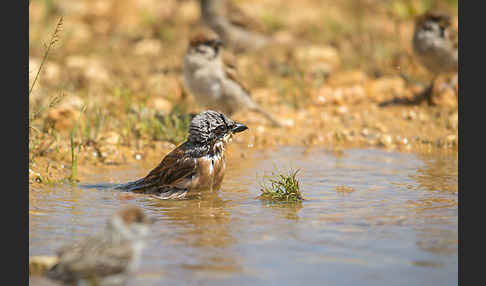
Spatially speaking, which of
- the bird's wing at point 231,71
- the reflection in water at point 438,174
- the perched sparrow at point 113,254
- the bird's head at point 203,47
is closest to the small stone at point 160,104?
the bird's head at point 203,47

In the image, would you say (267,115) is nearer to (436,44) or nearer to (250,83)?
(250,83)

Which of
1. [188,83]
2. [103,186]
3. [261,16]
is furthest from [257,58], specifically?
[103,186]

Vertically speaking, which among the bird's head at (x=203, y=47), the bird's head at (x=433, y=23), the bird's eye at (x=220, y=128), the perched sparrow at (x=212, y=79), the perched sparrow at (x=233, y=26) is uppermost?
the perched sparrow at (x=233, y=26)

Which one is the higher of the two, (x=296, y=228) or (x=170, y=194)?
(x=170, y=194)

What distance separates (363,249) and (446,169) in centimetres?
311

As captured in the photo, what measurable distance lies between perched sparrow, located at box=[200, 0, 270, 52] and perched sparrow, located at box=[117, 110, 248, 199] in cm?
748

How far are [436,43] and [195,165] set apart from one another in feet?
18.1

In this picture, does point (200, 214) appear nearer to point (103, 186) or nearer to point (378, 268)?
point (103, 186)

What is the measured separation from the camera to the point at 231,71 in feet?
32.1

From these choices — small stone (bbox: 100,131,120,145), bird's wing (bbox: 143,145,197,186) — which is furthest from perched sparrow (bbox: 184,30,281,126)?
bird's wing (bbox: 143,145,197,186)

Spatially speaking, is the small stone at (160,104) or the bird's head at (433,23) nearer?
the small stone at (160,104)

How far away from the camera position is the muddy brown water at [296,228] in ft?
12.6

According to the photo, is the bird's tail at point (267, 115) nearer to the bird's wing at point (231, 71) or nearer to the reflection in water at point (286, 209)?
the bird's wing at point (231, 71)

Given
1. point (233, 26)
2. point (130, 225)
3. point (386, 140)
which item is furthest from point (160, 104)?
point (130, 225)
